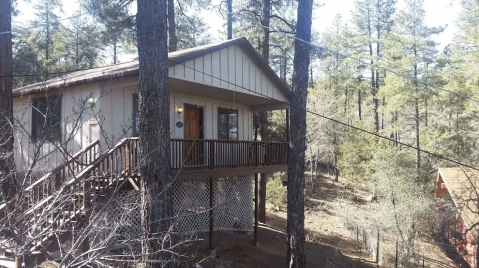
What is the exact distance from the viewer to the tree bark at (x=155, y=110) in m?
5.85

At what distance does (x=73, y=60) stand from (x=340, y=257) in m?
22.2

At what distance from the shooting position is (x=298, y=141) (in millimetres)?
8773

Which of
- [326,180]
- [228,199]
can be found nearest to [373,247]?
[228,199]

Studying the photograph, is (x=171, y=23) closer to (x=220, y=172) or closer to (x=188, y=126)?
(x=188, y=126)

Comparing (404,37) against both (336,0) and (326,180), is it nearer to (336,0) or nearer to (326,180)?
(326,180)

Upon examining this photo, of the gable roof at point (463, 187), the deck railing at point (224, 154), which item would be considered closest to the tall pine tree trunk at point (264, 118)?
the deck railing at point (224, 154)

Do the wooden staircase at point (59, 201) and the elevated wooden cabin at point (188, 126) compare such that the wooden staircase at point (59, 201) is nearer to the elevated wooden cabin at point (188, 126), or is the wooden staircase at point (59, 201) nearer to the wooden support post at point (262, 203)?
the elevated wooden cabin at point (188, 126)

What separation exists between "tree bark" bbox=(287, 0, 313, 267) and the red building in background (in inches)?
346

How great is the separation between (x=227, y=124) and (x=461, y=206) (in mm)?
10701

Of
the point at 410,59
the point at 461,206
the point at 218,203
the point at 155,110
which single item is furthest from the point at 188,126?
the point at 410,59

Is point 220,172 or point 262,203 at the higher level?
point 220,172

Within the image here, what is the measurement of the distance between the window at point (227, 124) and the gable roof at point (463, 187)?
31.0 ft

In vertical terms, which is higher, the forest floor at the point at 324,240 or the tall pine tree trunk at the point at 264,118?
the tall pine tree trunk at the point at 264,118

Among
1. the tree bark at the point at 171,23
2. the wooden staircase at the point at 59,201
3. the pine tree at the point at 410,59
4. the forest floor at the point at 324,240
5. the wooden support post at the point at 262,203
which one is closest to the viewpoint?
the wooden staircase at the point at 59,201
